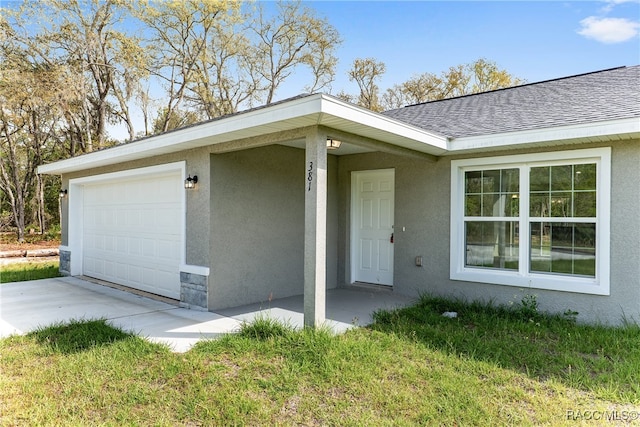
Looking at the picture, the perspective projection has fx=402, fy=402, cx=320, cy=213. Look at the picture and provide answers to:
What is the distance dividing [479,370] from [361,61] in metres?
22.0

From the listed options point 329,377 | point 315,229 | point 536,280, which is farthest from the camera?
point 536,280

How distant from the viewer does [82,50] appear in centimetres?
1619

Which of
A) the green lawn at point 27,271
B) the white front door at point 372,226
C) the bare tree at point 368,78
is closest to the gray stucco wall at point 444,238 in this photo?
the white front door at point 372,226

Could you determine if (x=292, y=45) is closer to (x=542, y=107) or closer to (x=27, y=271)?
(x=27, y=271)

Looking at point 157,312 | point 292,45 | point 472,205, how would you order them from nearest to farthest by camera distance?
point 157,312 → point 472,205 → point 292,45

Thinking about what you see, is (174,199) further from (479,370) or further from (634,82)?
(634,82)

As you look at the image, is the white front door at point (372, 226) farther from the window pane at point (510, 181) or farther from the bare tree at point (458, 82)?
the bare tree at point (458, 82)

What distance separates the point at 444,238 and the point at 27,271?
9736 millimetres

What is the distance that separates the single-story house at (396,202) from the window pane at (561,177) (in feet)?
0.06

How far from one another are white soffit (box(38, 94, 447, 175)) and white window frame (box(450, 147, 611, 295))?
768mm

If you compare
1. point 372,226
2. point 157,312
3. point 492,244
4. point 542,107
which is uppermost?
point 542,107

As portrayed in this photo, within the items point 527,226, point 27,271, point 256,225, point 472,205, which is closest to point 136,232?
point 256,225

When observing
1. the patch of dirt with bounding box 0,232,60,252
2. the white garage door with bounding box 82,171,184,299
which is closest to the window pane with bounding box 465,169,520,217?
the white garage door with bounding box 82,171,184,299

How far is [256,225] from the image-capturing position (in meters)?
6.55
